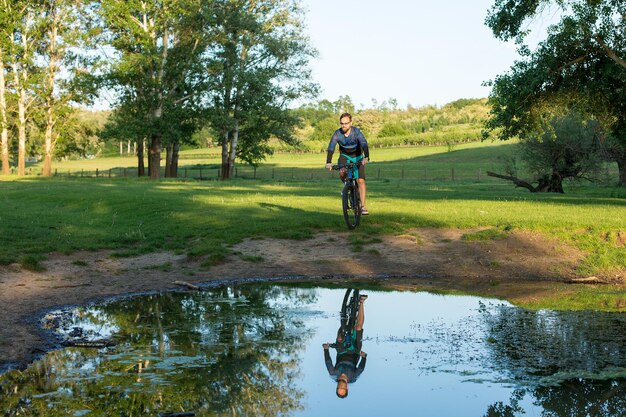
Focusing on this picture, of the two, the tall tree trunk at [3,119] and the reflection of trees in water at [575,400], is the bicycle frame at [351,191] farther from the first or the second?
the tall tree trunk at [3,119]

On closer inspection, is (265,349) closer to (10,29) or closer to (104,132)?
(104,132)

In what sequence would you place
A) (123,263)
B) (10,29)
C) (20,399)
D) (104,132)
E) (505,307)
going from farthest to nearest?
(10,29) < (104,132) < (123,263) < (505,307) < (20,399)

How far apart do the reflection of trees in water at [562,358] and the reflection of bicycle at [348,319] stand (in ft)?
5.99

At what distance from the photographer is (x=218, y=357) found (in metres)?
8.49

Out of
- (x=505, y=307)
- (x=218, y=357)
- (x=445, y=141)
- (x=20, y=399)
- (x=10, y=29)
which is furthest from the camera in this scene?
(x=445, y=141)

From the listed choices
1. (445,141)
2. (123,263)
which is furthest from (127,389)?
(445,141)

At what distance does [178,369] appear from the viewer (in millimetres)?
7930

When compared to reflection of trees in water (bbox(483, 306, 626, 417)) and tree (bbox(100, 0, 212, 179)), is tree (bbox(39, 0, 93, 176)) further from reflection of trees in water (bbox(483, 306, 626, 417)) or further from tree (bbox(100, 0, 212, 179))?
reflection of trees in water (bbox(483, 306, 626, 417))

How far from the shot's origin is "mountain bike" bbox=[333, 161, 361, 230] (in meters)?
16.9

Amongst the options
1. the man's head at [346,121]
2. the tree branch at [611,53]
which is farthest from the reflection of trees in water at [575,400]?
the tree branch at [611,53]

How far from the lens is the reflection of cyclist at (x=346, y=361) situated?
764 centimetres

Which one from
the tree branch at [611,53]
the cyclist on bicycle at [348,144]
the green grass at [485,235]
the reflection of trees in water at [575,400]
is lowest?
the reflection of trees in water at [575,400]

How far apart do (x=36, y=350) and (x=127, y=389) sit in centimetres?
221

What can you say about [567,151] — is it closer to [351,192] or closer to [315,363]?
[351,192]
